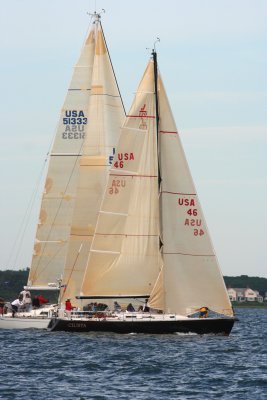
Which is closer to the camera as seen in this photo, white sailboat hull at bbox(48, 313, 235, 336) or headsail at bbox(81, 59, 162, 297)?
white sailboat hull at bbox(48, 313, 235, 336)

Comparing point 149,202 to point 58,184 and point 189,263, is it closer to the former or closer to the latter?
point 189,263

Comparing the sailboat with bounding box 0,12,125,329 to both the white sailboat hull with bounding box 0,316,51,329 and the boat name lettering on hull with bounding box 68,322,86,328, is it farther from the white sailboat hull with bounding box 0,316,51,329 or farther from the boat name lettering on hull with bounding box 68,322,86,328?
the boat name lettering on hull with bounding box 68,322,86,328

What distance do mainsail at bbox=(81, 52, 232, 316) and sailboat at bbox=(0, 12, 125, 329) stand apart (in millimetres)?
5920

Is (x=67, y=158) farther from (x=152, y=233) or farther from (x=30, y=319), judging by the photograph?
(x=152, y=233)

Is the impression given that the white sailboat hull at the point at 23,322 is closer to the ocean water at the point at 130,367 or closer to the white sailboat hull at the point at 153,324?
the ocean water at the point at 130,367

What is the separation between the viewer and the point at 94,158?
60.8 m

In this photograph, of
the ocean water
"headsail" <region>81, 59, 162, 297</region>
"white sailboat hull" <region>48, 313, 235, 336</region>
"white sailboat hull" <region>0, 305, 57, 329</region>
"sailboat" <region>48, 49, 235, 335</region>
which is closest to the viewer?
the ocean water

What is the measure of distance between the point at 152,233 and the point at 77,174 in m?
10.6

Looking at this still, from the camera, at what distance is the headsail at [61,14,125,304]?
60.2 meters

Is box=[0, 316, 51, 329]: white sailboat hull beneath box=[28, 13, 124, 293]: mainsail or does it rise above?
beneath

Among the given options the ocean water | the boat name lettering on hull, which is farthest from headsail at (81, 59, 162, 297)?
the ocean water

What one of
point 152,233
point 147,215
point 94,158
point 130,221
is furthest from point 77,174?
point 152,233

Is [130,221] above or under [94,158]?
under

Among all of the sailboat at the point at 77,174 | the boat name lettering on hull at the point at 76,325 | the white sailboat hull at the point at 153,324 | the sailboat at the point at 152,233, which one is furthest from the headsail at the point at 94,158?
the white sailboat hull at the point at 153,324
